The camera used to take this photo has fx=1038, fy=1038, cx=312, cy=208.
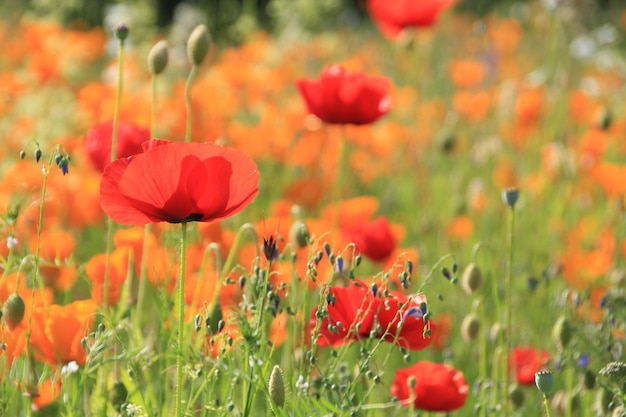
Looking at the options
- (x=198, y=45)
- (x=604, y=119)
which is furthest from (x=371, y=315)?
(x=604, y=119)

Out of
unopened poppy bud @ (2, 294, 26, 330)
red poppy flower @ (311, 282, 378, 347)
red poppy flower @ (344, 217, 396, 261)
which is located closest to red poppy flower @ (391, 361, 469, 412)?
red poppy flower @ (311, 282, 378, 347)

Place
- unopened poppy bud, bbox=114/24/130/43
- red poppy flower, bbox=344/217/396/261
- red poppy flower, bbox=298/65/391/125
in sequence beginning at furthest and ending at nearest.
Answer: red poppy flower, bbox=344/217/396/261 < red poppy flower, bbox=298/65/391/125 < unopened poppy bud, bbox=114/24/130/43

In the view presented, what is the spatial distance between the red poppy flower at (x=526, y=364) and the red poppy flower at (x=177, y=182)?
75 cm

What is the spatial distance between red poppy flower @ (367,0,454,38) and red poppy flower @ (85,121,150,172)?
1.30m

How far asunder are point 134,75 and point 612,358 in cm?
235

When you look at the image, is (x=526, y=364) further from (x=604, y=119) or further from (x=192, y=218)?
(x=604, y=119)

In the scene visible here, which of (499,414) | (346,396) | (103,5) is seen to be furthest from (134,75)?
(103,5)

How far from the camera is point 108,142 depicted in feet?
6.21

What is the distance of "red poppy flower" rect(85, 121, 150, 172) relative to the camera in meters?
1.88

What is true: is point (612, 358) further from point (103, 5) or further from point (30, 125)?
point (103, 5)

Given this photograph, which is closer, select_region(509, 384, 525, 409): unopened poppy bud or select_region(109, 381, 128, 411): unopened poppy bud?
select_region(109, 381, 128, 411): unopened poppy bud

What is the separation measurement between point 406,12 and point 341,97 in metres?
1.12

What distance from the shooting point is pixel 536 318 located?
2.38 metres

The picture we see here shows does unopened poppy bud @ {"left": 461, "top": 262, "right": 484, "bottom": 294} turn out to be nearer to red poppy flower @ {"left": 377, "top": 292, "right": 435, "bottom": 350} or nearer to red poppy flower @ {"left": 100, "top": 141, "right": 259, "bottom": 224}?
red poppy flower @ {"left": 377, "top": 292, "right": 435, "bottom": 350}
